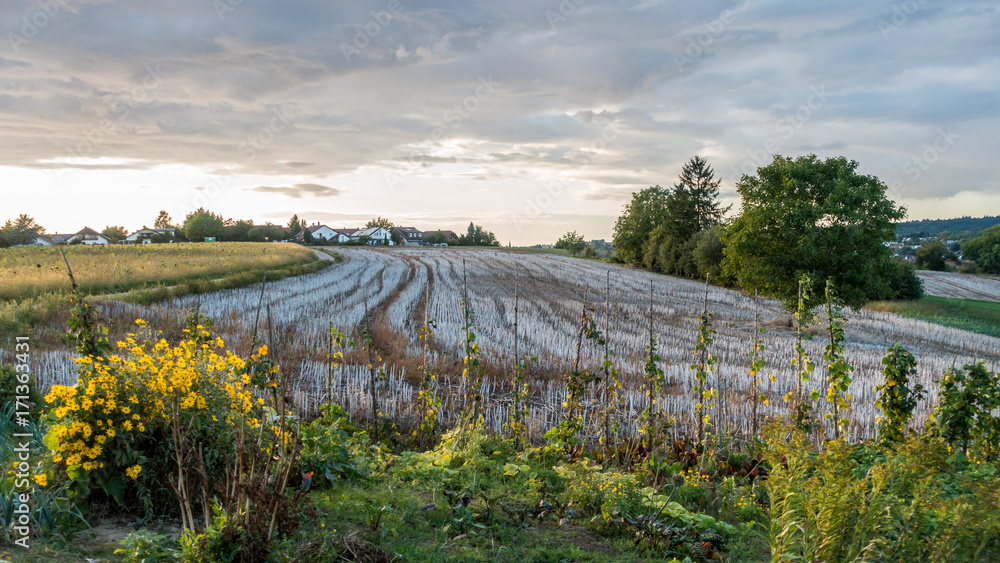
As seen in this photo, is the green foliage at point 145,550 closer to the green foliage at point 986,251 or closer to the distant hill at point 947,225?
the green foliage at point 986,251

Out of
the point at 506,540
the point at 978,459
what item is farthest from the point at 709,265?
the point at 506,540

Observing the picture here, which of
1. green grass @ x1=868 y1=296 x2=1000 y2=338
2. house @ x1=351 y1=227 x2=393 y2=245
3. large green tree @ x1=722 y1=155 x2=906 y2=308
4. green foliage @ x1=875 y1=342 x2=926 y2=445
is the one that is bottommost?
green grass @ x1=868 y1=296 x2=1000 y2=338

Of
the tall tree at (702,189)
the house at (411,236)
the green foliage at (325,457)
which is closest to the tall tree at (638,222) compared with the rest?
the tall tree at (702,189)

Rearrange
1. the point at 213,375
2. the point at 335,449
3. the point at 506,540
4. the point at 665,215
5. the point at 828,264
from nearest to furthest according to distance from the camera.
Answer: the point at 506,540
the point at 213,375
the point at 335,449
the point at 828,264
the point at 665,215

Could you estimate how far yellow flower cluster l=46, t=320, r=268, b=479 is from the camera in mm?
3896

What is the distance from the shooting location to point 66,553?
3.64 m

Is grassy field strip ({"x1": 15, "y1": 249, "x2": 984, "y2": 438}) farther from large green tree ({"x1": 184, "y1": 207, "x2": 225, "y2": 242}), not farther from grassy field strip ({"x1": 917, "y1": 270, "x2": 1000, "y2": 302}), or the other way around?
large green tree ({"x1": 184, "y1": 207, "x2": 225, "y2": 242})

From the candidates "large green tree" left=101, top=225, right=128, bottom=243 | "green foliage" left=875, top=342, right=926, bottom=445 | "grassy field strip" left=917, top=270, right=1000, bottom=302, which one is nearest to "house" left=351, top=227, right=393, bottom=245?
"large green tree" left=101, top=225, right=128, bottom=243

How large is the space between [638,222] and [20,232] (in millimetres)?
83837

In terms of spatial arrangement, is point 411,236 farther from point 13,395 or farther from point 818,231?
point 13,395

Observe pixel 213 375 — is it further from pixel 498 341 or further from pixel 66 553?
pixel 498 341

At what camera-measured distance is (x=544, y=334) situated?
1669cm

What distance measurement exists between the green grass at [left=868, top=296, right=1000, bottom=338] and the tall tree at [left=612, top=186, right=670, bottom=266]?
28.1 metres

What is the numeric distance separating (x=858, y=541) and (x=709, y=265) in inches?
1740
